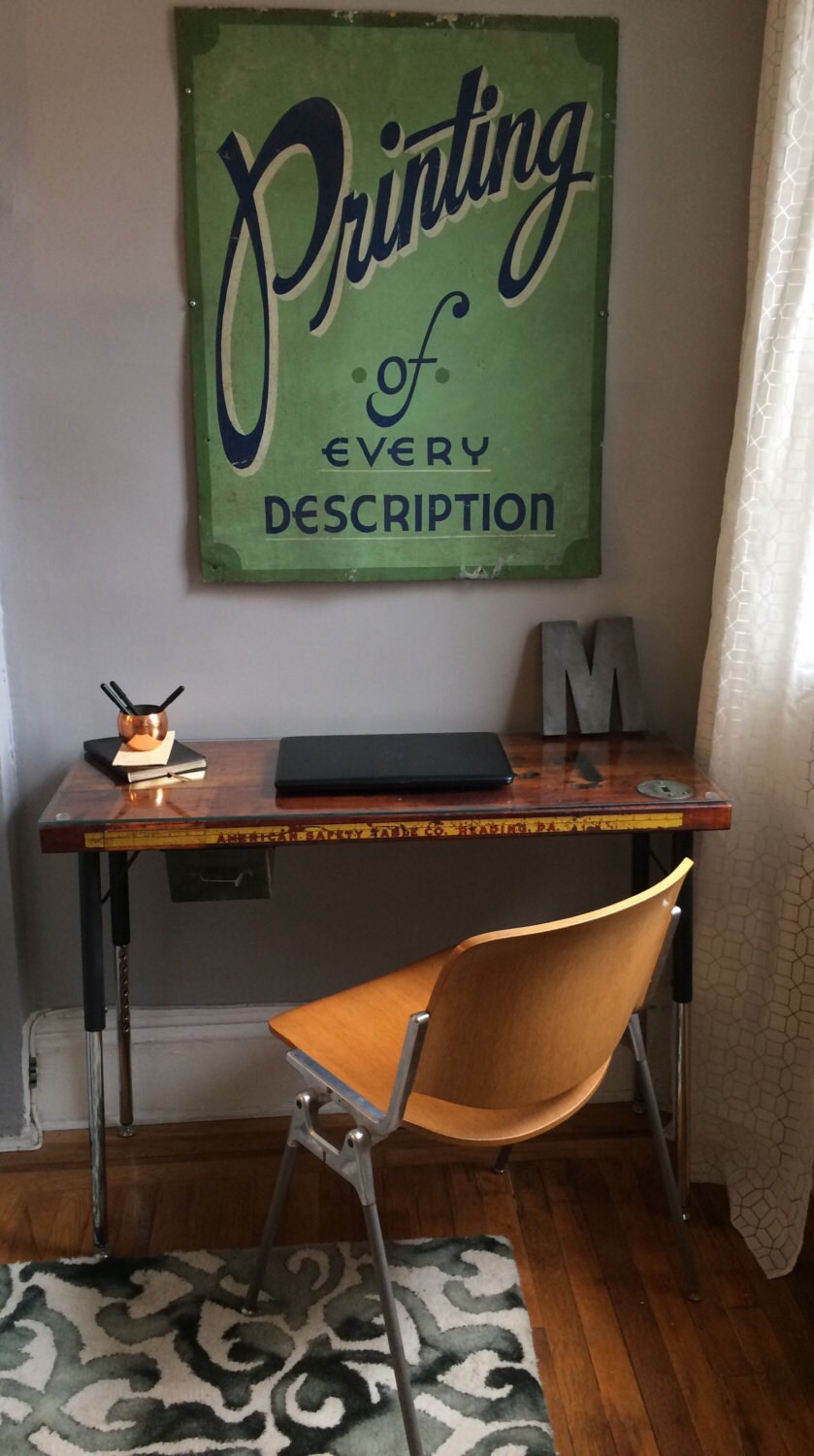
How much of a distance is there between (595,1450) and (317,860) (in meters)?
1.09

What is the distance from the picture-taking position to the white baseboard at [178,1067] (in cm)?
238

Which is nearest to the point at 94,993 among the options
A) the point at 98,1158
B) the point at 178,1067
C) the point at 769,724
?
the point at 98,1158

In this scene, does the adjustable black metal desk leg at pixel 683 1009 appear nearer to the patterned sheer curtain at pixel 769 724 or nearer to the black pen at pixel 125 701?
the patterned sheer curtain at pixel 769 724

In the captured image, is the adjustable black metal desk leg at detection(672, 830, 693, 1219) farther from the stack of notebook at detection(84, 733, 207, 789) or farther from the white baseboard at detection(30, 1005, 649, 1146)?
the stack of notebook at detection(84, 733, 207, 789)

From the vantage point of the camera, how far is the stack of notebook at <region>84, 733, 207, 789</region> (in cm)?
201

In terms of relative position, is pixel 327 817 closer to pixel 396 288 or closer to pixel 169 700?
pixel 169 700

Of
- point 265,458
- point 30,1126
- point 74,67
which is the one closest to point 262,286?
point 265,458

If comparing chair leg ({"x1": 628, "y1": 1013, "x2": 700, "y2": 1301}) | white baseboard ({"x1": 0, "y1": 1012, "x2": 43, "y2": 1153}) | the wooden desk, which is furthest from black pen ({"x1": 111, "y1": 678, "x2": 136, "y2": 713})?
chair leg ({"x1": 628, "y1": 1013, "x2": 700, "y2": 1301})

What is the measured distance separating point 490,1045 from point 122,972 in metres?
1.03

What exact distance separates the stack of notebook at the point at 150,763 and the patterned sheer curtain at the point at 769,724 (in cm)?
89

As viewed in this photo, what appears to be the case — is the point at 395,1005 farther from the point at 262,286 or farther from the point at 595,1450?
the point at 262,286

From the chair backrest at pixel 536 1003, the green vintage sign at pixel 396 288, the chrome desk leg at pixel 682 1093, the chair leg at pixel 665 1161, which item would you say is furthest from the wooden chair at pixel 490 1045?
the green vintage sign at pixel 396 288

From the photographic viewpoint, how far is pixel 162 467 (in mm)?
2156

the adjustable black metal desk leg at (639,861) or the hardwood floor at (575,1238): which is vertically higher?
the adjustable black metal desk leg at (639,861)
